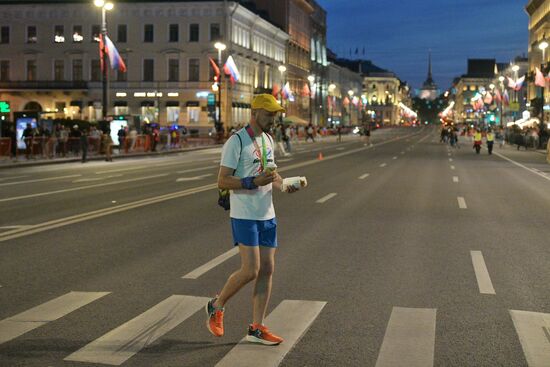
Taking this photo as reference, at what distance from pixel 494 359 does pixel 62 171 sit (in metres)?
26.3

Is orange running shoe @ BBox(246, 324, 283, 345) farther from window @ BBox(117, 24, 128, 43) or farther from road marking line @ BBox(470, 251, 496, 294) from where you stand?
window @ BBox(117, 24, 128, 43)

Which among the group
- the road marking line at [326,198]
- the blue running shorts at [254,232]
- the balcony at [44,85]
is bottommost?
the road marking line at [326,198]

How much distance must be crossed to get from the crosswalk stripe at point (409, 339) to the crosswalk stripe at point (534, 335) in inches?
27.4

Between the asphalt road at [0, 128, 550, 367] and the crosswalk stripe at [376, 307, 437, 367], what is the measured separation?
0.05 ft

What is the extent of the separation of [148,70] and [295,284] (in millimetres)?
70959

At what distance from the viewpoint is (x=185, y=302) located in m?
7.66

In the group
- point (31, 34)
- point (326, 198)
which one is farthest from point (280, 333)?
point (31, 34)

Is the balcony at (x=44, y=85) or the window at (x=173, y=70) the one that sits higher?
the window at (x=173, y=70)

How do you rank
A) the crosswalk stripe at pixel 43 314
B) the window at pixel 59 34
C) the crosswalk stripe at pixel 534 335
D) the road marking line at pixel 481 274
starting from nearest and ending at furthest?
the crosswalk stripe at pixel 534 335 → the crosswalk stripe at pixel 43 314 → the road marking line at pixel 481 274 → the window at pixel 59 34

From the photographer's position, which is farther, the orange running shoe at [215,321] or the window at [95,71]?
the window at [95,71]

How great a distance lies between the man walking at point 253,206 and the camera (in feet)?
20.1

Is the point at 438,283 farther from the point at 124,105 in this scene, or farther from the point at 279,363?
the point at 124,105

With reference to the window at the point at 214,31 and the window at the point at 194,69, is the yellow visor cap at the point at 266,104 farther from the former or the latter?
the window at the point at 194,69

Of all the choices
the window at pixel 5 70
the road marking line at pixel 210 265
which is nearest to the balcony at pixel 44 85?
the window at pixel 5 70
